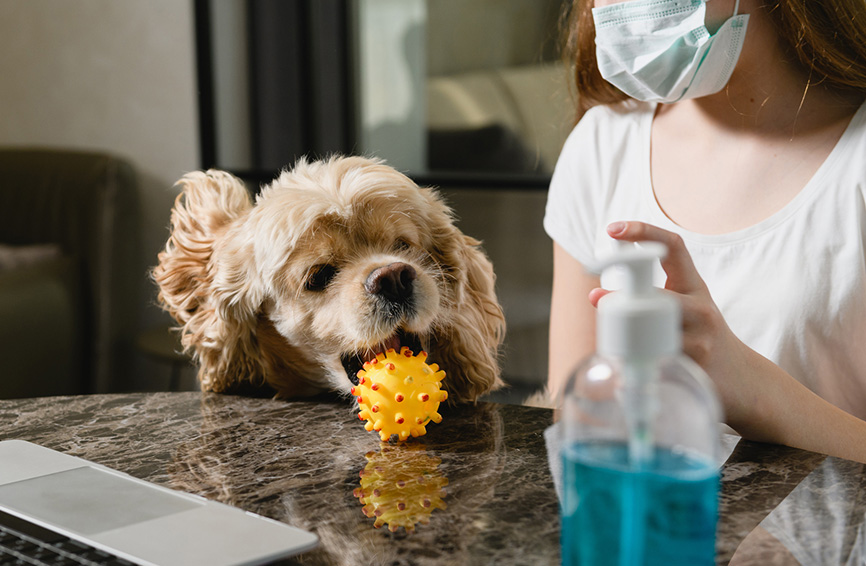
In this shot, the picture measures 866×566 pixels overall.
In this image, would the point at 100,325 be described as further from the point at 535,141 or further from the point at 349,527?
the point at 349,527

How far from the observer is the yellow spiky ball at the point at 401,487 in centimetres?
66

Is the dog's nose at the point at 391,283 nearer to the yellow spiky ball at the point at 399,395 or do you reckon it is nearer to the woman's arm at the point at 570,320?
the yellow spiky ball at the point at 399,395

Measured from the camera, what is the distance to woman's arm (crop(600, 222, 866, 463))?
0.74m

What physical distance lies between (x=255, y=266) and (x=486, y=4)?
1.88 m

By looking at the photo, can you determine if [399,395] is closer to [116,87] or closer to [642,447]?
[642,447]

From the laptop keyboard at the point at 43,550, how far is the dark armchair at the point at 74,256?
2584mm

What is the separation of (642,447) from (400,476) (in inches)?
12.5

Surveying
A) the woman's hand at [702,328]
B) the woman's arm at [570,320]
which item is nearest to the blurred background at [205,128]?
the woman's arm at [570,320]

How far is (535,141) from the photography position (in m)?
2.59

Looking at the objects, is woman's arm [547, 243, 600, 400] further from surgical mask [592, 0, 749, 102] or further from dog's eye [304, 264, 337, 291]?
dog's eye [304, 264, 337, 291]

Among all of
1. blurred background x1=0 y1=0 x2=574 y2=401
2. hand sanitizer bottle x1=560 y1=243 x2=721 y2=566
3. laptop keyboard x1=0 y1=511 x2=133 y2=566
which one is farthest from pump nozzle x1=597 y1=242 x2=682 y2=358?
blurred background x1=0 y1=0 x2=574 y2=401

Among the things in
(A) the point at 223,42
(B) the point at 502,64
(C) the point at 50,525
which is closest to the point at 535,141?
(B) the point at 502,64

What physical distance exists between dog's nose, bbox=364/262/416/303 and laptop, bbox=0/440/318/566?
30 centimetres

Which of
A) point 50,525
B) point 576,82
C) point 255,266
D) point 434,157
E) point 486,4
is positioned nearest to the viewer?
point 50,525
